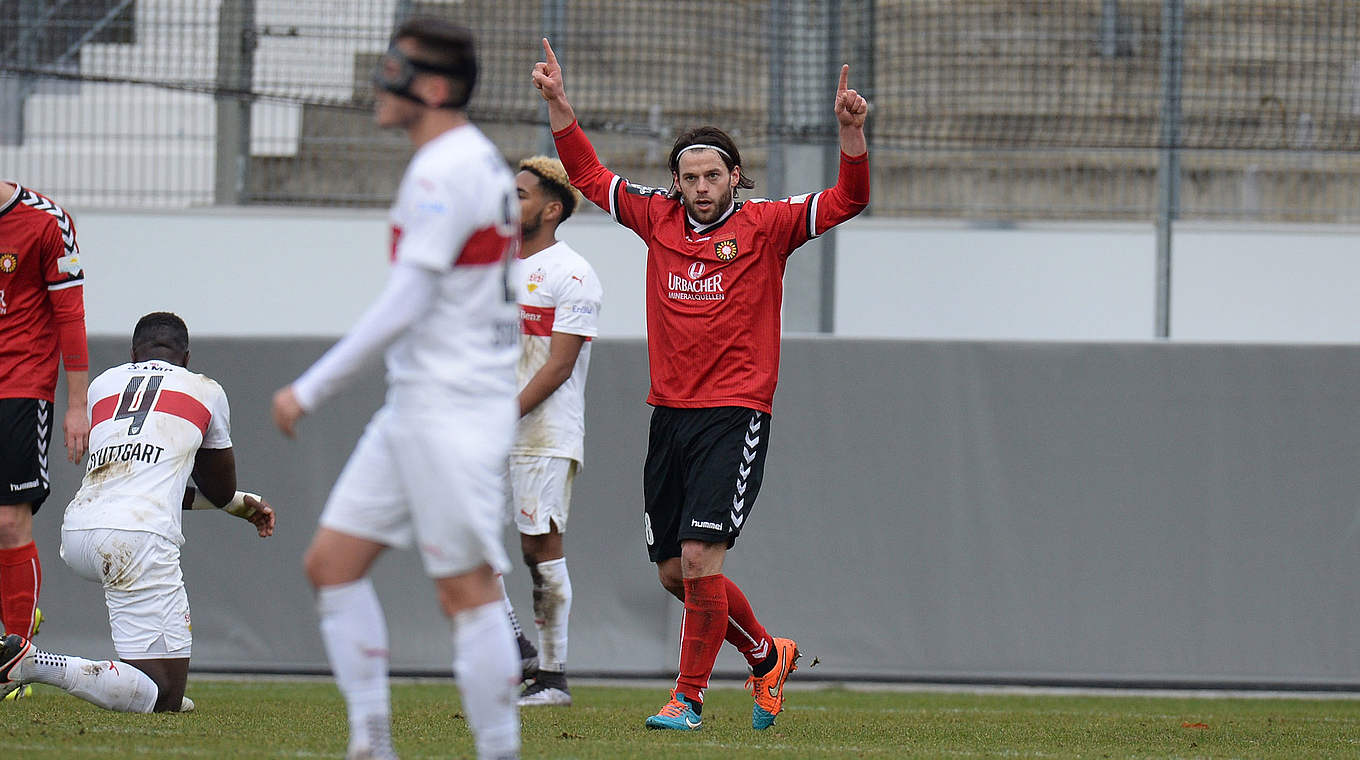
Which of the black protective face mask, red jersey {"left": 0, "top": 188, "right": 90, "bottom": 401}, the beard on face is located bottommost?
red jersey {"left": 0, "top": 188, "right": 90, "bottom": 401}

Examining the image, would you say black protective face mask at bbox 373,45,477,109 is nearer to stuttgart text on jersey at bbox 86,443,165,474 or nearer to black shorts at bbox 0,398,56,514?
stuttgart text on jersey at bbox 86,443,165,474

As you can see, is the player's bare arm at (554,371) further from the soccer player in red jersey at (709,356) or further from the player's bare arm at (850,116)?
the player's bare arm at (850,116)

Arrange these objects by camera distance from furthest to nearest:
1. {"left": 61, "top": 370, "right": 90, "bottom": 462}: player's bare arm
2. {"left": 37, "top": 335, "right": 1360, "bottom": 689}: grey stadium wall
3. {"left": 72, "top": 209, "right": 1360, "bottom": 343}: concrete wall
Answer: {"left": 72, "top": 209, "right": 1360, "bottom": 343}: concrete wall, {"left": 37, "top": 335, "right": 1360, "bottom": 689}: grey stadium wall, {"left": 61, "top": 370, "right": 90, "bottom": 462}: player's bare arm

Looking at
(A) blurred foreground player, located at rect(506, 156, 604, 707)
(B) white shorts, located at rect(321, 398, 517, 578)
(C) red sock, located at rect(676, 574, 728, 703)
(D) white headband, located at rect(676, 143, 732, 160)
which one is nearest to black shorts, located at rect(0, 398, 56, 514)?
(A) blurred foreground player, located at rect(506, 156, 604, 707)

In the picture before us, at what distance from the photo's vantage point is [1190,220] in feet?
30.0

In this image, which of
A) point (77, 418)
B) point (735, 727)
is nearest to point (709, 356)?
point (735, 727)

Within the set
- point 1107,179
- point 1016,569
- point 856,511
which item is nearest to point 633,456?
point 856,511

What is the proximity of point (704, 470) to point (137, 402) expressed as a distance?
1930 mm

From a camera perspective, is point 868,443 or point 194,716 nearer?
point 194,716

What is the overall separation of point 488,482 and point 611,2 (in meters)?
6.39

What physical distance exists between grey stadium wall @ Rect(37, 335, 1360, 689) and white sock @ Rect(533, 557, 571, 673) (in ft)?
4.81

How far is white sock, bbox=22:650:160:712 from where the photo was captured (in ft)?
15.7

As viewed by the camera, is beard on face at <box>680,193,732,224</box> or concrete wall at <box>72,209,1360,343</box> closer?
beard on face at <box>680,193,732,224</box>

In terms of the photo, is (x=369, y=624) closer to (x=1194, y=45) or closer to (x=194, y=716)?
(x=194, y=716)
